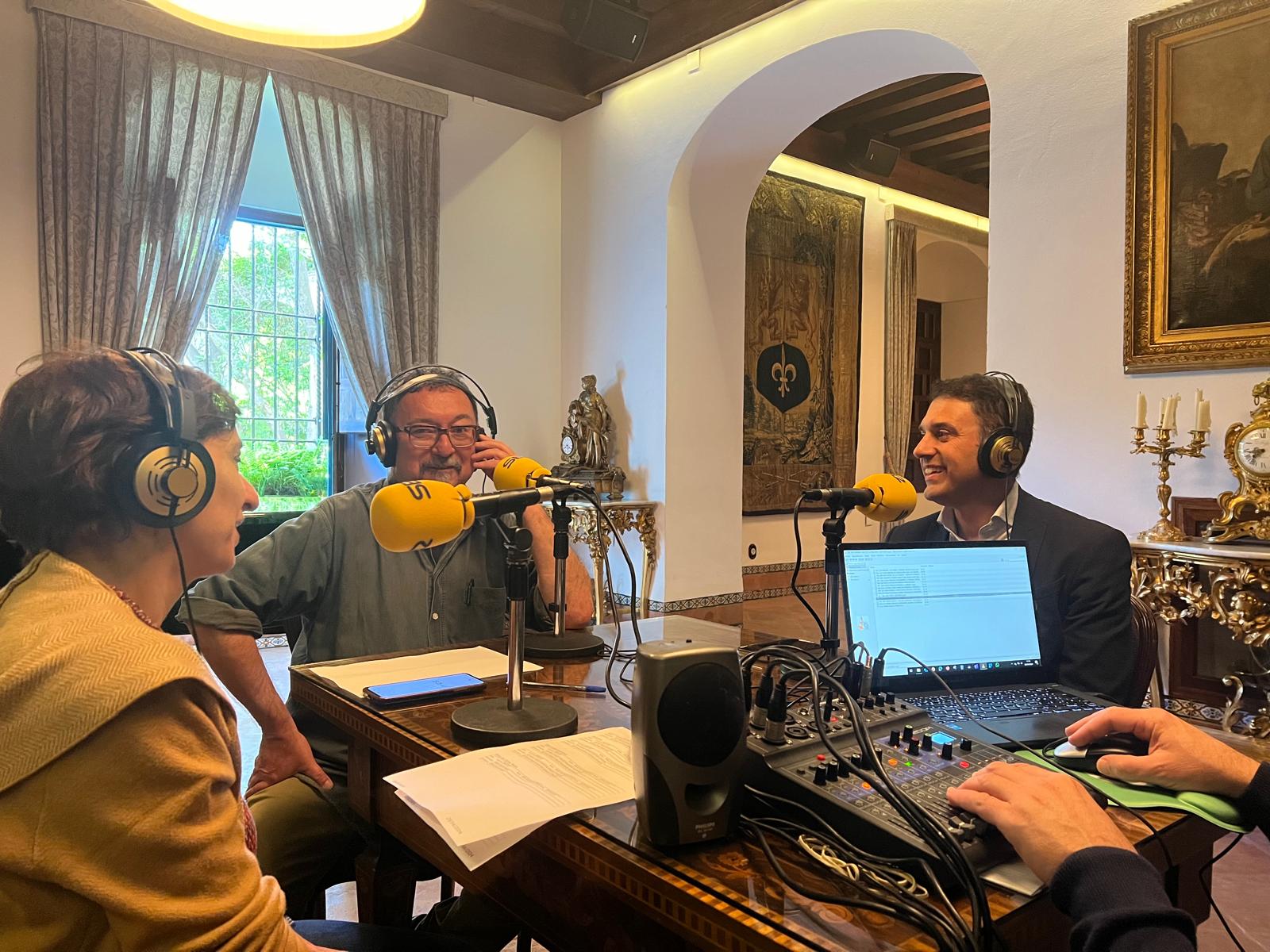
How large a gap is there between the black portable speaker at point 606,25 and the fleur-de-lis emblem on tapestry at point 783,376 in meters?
2.79

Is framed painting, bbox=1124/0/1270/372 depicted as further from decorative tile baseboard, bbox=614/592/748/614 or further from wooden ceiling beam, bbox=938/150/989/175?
wooden ceiling beam, bbox=938/150/989/175

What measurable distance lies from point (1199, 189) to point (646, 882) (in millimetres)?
3443

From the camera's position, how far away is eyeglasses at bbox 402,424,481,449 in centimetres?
221

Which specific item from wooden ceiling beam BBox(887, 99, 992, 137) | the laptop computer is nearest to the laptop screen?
the laptop computer

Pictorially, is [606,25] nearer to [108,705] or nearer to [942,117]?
[942,117]

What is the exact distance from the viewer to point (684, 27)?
16.9 ft

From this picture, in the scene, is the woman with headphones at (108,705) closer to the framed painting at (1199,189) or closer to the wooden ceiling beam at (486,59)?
the framed painting at (1199,189)

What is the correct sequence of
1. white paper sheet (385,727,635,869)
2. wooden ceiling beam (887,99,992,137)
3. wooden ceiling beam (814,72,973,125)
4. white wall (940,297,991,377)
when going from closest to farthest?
white paper sheet (385,727,635,869) < wooden ceiling beam (814,72,973,125) < wooden ceiling beam (887,99,992,137) < white wall (940,297,991,377)

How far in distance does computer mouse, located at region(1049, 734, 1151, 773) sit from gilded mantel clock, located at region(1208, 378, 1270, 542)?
92.7 inches

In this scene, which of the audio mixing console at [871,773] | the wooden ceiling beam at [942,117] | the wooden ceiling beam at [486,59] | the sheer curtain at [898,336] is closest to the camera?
the audio mixing console at [871,773]

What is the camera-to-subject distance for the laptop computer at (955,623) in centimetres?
145

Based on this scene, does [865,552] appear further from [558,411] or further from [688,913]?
[558,411]

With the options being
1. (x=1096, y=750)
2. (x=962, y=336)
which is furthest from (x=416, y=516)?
(x=962, y=336)

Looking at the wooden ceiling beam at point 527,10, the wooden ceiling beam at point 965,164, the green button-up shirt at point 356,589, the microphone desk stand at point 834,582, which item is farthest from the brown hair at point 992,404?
the wooden ceiling beam at point 965,164
